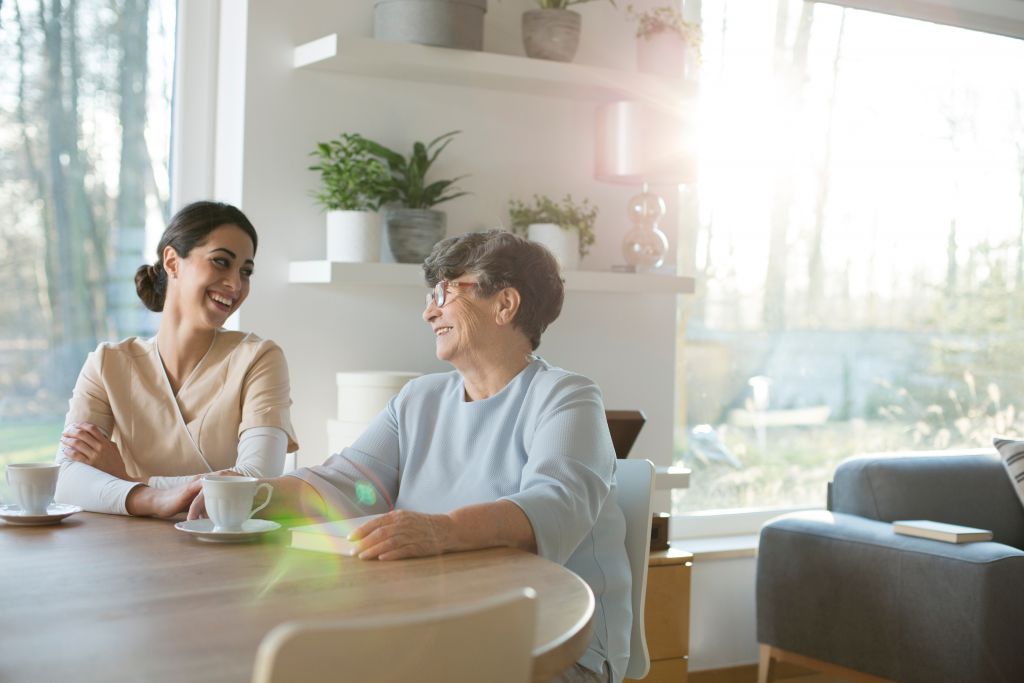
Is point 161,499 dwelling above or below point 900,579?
above

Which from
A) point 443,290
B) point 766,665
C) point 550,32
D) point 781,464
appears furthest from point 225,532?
point 781,464

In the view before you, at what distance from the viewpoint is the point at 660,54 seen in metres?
3.52

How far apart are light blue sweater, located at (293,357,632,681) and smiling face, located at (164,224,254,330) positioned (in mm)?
529

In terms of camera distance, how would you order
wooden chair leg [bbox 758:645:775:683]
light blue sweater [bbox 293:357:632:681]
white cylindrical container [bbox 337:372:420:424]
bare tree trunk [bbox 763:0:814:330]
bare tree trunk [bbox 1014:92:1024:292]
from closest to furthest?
1. light blue sweater [bbox 293:357:632:681]
2. white cylindrical container [bbox 337:372:420:424]
3. wooden chair leg [bbox 758:645:775:683]
4. bare tree trunk [bbox 763:0:814:330]
5. bare tree trunk [bbox 1014:92:1024:292]

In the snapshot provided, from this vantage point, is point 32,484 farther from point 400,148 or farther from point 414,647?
point 400,148

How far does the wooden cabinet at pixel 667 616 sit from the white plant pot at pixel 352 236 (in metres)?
1.12

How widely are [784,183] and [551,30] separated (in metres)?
1.33

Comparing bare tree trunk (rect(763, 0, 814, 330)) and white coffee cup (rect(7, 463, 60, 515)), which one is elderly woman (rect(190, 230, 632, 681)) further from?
bare tree trunk (rect(763, 0, 814, 330))

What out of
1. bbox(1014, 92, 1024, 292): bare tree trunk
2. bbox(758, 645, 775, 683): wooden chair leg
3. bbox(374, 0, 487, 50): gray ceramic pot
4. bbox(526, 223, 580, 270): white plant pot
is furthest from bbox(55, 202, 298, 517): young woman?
bbox(1014, 92, 1024, 292): bare tree trunk

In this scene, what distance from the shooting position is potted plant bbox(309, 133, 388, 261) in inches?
119

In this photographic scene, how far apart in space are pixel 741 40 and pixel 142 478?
9.04 ft

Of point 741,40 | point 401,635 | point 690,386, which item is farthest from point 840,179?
point 401,635

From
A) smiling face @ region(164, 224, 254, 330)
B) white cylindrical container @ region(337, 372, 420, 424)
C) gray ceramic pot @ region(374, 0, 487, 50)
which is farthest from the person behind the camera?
gray ceramic pot @ region(374, 0, 487, 50)

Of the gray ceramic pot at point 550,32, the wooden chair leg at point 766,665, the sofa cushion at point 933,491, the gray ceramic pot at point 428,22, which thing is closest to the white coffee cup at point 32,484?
the gray ceramic pot at point 428,22
